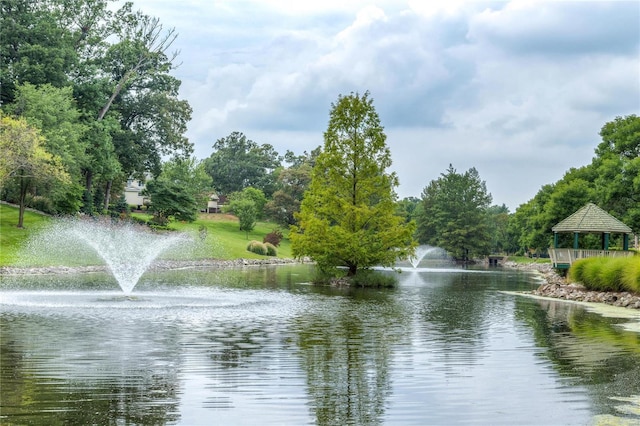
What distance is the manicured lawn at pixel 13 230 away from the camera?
46.9m

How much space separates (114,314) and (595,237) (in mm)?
52607

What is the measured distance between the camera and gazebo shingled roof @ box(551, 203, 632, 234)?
43.1 m

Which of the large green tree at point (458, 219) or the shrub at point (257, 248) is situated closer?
the shrub at point (257, 248)

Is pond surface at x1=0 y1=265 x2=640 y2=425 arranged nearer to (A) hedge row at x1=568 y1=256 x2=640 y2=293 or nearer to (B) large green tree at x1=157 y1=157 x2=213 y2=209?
(A) hedge row at x1=568 y1=256 x2=640 y2=293

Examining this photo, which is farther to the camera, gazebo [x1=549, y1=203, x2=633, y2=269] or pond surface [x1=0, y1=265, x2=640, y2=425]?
gazebo [x1=549, y1=203, x2=633, y2=269]

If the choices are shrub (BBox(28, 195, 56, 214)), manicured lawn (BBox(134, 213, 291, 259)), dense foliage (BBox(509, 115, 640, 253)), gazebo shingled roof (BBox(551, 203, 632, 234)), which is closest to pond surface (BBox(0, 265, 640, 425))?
gazebo shingled roof (BBox(551, 203, 632, 234))

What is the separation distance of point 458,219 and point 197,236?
45606 millimetres

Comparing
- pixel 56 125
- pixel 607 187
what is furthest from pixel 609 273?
pixel 56 125

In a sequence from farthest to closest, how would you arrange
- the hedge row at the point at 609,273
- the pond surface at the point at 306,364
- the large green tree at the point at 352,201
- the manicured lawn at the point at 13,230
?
1. the manicured lawn at the point at 13,230
2. the large green tree at the point at 352,201
3. the hedge row at the point at 609,273
4. the pond surface at the point at 306,364

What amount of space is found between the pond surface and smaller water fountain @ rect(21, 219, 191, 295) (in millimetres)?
23686

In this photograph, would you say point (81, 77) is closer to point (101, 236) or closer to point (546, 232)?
point (101, 236)

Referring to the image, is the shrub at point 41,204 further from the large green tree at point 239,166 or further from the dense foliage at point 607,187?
the large green tree at point 239,166

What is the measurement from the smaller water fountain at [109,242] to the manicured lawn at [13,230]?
3.37 feet

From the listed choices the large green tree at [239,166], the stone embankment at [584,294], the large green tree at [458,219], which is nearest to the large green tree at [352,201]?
the stone embankment at [584,294]
